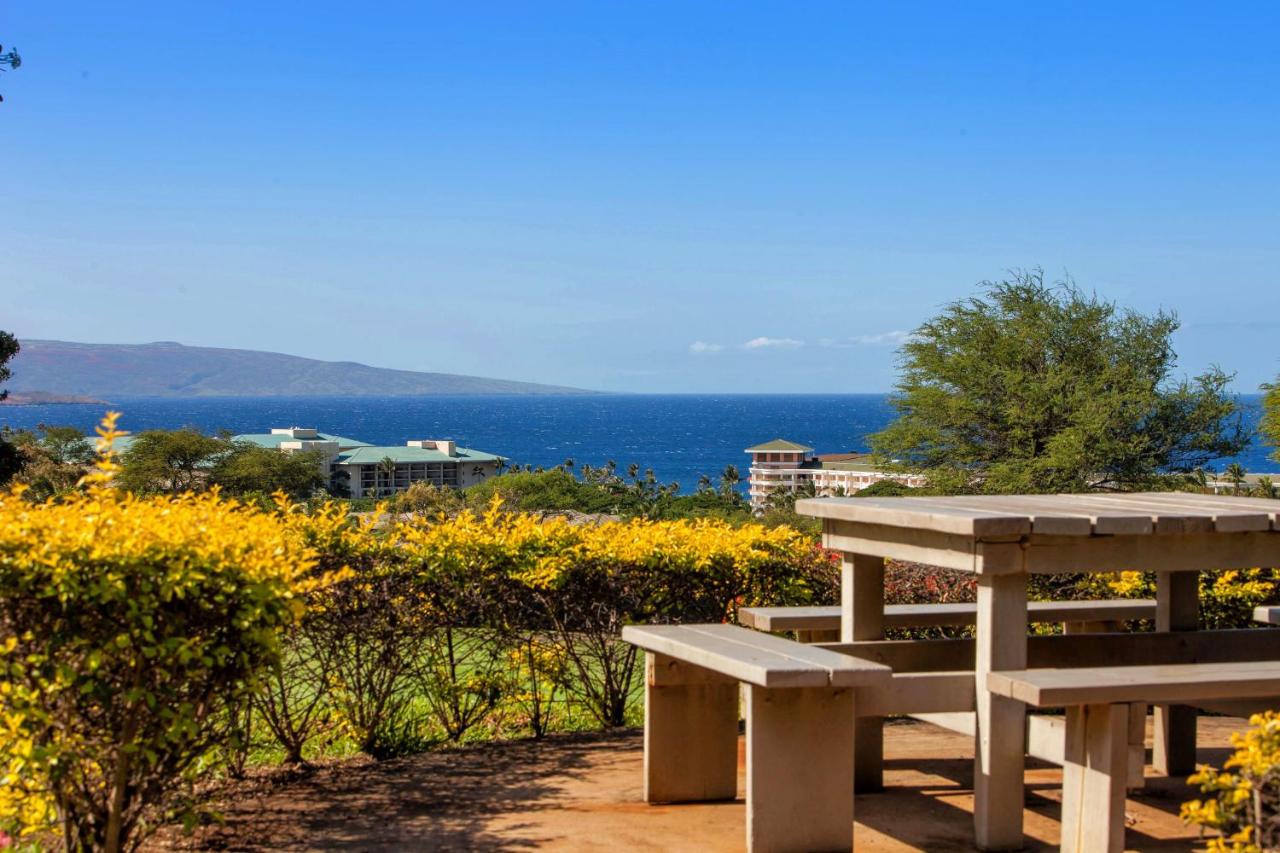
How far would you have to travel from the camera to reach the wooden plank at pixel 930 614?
240 inches

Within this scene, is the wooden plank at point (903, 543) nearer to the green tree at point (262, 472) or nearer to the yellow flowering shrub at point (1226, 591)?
the yellow flowering shrub at point (1226, 591)

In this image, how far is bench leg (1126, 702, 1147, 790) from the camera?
4.55 meters

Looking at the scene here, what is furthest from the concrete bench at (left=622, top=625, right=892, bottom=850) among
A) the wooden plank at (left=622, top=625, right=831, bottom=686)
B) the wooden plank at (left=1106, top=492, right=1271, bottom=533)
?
the wooden plank at (left=1106, top=492, right=1271, bottom=533)

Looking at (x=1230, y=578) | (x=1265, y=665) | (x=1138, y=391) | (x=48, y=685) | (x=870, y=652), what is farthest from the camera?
(x=1138, y=391)

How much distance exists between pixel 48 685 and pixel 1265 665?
164 inches

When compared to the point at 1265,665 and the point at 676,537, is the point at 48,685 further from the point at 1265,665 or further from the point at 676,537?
the point at 1265,665

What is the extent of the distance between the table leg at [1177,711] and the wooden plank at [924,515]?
1185mm

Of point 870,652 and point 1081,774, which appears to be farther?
point 870,652

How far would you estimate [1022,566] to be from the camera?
15.1 ft

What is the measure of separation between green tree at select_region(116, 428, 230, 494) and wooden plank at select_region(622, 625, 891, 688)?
7951 cm

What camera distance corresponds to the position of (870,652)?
5.52m

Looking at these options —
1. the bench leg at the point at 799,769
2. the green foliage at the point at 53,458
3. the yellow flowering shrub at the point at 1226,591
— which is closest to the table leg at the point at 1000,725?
the bench leg at the point at 799,769

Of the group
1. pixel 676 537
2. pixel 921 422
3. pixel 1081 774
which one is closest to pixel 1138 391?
pixel 921 422

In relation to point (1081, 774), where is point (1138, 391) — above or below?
above
